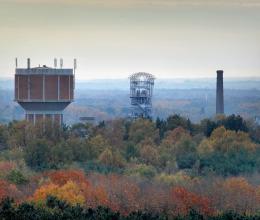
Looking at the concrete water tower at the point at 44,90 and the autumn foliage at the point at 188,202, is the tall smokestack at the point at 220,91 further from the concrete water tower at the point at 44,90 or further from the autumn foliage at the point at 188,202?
the autumn foliage at the point at 188,202

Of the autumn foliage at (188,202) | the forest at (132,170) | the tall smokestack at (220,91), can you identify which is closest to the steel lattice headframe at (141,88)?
the forest at (132,170)

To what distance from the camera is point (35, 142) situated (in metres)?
59.5

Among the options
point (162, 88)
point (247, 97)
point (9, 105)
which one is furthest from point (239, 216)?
point (162, 88)

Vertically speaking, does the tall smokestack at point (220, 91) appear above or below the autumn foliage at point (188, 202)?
above

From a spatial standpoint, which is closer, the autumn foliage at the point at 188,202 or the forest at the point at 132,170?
the forest at the point at 132,170

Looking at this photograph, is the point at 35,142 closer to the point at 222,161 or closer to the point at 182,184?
the point at 222,161

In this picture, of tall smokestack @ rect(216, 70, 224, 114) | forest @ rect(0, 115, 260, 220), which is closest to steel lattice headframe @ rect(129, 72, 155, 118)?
forest @ rect(0, 115, 260, 220)

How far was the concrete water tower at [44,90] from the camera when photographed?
72375 mm

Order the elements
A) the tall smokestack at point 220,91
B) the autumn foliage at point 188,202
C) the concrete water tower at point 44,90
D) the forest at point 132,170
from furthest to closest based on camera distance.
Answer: the tall smokestack at point 220,91 → the concrete water tower at point 44,90 → the autumn foliage at point 188,202 → the forest at point 132,170

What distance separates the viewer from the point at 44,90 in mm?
72562

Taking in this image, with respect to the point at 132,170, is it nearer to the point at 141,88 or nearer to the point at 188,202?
the point at 188,202

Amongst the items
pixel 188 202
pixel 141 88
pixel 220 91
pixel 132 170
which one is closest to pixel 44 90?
pixel 141 88

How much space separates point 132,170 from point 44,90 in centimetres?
2125

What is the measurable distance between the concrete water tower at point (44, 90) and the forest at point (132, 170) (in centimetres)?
199
